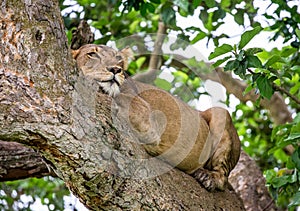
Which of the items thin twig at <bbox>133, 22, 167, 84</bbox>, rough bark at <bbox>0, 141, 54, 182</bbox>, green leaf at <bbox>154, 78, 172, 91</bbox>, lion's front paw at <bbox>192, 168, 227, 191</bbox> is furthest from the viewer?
thin twig at <bbox>133, 22, 167, 84</bbox>

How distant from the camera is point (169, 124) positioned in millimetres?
4844

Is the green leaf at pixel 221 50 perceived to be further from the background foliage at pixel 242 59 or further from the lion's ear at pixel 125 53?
the lion's ear at pixel 125 53

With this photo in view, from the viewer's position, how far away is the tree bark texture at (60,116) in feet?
10.5

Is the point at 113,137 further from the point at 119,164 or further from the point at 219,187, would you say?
the point at 219,187

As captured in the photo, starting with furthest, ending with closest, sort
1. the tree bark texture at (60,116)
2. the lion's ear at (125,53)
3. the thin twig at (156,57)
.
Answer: the thin twig at (156,57) → the lion's ear at (125,53) → the tree bark texture at (60,116)

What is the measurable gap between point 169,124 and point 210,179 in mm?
555

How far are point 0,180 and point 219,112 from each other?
1970mm

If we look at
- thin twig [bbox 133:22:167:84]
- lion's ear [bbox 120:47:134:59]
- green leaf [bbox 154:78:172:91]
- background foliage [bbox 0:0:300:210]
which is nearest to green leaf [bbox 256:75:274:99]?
background foliage [bbox 0:0:300:210]

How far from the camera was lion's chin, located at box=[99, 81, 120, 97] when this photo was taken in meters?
4.43

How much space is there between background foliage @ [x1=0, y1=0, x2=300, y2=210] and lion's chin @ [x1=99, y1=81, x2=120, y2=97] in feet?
2.65

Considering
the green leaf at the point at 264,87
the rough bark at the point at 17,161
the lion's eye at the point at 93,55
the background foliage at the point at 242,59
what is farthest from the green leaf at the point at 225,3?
the rough bark at the point at 17,161

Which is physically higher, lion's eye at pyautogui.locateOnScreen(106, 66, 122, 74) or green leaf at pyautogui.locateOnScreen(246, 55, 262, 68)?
green leaf at pyautogui.locateOnScreen(246, 55, 262, 68)

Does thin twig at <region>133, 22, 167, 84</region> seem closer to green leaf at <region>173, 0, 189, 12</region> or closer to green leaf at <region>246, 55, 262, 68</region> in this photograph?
green leaf at <region>173, 0, 189, 12</region>

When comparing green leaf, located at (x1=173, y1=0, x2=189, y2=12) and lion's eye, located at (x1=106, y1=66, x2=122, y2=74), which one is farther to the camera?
green leaf, located at (x1=173, y1=0, x2=189, y2=12)
